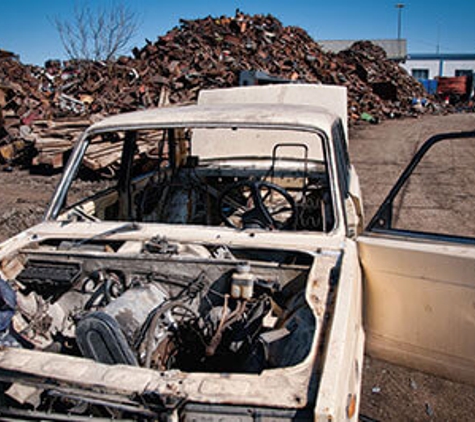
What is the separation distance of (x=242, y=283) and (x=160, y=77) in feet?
36.1

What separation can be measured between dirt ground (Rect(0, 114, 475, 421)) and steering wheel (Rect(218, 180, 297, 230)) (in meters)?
1.28

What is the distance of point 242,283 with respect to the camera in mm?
2236

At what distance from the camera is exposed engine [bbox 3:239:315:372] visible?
2062 millimetres

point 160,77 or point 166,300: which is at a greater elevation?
point 160,77

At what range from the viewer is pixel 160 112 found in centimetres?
310

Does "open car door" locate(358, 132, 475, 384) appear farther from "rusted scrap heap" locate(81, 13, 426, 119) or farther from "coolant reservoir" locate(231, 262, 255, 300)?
"rusted scrap heap" locate(81, 13, 426, 119)

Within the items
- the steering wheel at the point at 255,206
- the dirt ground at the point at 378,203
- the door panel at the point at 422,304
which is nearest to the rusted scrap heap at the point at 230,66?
the dirt ground at the point at 378,203

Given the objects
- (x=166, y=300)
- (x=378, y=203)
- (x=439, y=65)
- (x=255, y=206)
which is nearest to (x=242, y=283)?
(x=166, y=300)

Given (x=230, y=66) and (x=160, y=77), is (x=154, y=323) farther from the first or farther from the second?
(x=230, y=66)

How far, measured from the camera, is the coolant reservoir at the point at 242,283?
7.32ft

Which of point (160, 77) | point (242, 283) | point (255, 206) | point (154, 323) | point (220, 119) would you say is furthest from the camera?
point (160, 77)

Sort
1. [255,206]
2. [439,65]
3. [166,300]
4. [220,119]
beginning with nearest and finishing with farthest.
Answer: [166,300] < [220,119] < [255,206] < [439,65]

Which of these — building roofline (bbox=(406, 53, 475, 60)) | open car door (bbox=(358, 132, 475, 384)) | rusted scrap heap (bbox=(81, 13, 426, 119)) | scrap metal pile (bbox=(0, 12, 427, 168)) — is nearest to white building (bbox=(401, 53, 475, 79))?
building roofline (bbox=(406, 53, 475, 60))

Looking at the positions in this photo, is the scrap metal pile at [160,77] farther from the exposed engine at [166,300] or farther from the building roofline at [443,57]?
the building roofline at [443,57]
